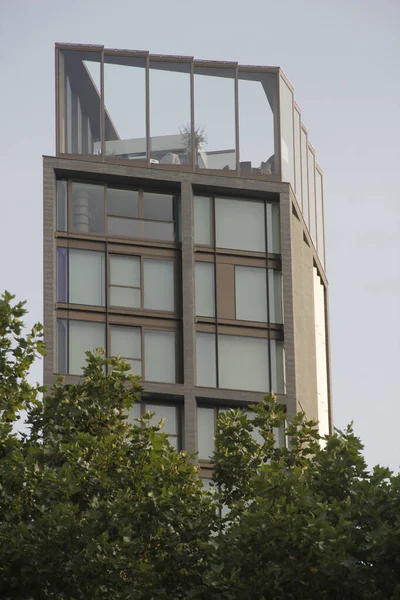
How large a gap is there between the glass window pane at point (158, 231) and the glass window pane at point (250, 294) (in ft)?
8.88

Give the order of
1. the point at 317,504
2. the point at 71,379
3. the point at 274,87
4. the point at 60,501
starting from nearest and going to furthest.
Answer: the point at 317,504 < the point at 60,501 < the point at 71,379 < the point at 274,87

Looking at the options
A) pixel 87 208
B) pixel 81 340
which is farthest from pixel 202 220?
pixel 81 340

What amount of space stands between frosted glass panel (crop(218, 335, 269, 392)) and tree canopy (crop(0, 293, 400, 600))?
22.8 m

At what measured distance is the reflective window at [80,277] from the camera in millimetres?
56406

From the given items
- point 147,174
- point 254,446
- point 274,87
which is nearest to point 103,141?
point 147,174

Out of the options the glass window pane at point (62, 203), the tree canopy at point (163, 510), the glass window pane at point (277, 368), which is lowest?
the tree canopy at point (163, 510)

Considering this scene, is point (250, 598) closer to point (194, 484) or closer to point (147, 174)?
point (194, 484)

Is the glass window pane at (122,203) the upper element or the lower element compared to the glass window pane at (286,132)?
lower

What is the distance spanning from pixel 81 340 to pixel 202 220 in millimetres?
6502

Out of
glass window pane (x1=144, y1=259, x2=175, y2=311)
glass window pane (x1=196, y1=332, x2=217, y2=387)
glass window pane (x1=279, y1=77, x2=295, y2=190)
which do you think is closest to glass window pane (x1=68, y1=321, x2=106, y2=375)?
glass window pane (x1=144, y1=259, x2=175, y2=311)

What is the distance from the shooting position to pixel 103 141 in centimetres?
5806

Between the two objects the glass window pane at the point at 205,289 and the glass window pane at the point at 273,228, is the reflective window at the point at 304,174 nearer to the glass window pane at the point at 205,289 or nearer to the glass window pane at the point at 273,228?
the glass window pane at the point at 273,228

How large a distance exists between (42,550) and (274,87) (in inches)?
→ 1290

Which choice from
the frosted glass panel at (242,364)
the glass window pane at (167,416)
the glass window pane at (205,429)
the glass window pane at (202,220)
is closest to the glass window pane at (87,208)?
the glass window pane at (202,220)
